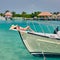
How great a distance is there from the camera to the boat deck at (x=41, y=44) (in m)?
14.8

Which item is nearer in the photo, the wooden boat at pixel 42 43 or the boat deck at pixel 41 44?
the wooden boat at pixel 42 43

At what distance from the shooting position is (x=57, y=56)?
50.7ft

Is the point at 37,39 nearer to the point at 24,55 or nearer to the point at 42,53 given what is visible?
the point at 42,53

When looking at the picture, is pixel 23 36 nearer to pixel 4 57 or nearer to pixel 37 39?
pixel 37 39

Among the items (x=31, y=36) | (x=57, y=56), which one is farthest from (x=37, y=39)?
(x=57, y=56)

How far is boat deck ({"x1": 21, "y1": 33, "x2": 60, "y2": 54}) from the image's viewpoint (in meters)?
14.8

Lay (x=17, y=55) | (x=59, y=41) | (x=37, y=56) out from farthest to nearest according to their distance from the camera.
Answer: (x=17, y=55) < (x=37, y=56) < (x=59, y=41)

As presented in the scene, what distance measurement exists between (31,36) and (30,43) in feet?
1.64

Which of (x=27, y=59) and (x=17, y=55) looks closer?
(x=27, y=59)

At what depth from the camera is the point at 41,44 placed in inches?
592

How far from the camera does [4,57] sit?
1612cm

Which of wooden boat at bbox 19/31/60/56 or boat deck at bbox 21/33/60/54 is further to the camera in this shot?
boat deck at bbox 21/33/60/54

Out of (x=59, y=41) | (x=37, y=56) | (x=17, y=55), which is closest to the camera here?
(x=59, y=41)

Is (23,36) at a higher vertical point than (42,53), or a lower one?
higher
